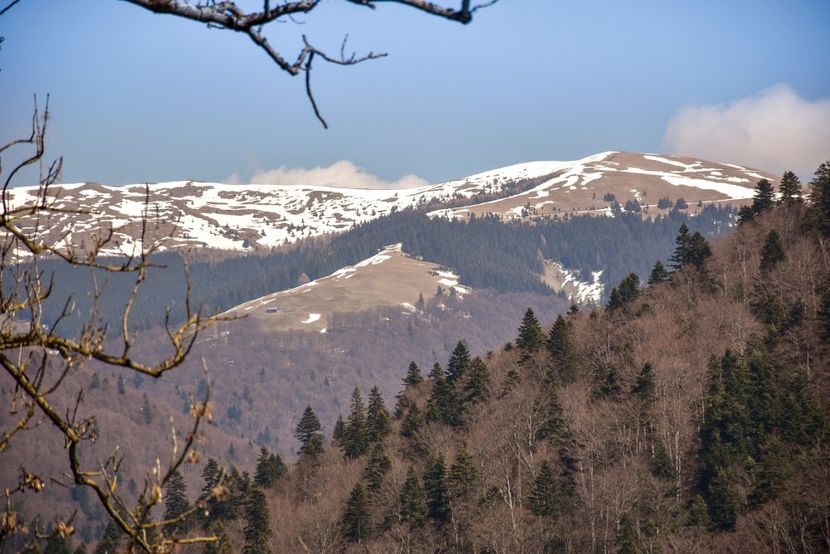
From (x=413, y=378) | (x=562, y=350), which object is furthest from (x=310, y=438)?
(x=562, y=350)

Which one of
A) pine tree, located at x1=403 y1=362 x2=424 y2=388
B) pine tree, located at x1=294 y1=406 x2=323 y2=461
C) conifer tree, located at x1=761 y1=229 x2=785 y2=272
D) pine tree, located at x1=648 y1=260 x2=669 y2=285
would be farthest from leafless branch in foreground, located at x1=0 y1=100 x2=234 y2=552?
pine tree, located at x1=648 y1=260 x2=669 y2=285

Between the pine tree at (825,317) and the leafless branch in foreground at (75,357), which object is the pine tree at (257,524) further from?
the leafless branch in foreground at (75,357)

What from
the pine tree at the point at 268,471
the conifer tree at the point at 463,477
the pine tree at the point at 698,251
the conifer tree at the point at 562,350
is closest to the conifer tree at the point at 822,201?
the pine tree at the point at 698,251

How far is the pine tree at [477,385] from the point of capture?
289 ft

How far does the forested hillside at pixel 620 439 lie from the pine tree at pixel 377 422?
194 mm

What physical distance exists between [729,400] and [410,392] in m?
37.3

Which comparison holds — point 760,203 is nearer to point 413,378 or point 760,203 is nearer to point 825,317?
point 825,317

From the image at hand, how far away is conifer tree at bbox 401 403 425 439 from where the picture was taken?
8694 centimetres

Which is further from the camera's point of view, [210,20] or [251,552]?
[251,552]

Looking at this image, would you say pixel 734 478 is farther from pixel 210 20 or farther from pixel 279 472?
pixel 210 20

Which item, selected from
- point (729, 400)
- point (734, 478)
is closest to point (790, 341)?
point (729, 400)

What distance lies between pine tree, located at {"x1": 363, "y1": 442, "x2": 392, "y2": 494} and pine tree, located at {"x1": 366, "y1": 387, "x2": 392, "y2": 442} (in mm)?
7342

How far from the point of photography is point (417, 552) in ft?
218

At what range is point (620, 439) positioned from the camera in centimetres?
7362
